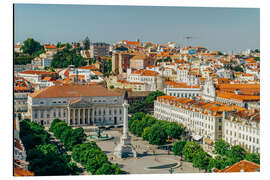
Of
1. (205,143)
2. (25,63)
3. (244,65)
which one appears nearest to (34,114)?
(205,143)

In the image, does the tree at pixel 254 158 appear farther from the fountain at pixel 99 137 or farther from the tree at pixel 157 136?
the fountain at pixel 99 137

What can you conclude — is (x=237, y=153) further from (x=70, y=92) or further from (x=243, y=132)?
(x=70, y=92)

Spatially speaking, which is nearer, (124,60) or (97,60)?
(124,60)

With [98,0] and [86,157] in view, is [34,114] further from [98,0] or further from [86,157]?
[98,0]

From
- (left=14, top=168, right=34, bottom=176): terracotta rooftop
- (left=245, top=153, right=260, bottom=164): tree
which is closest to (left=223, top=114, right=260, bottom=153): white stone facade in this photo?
(left=245, top=153, right=260, bottom=164): tree

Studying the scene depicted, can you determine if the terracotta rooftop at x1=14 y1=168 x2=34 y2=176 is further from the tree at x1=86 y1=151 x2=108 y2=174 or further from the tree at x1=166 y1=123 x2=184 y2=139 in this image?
the tree at x1=166 y1=123 x2=184 y2=139

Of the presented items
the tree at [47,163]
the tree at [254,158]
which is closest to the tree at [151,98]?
the tree at [254,158]

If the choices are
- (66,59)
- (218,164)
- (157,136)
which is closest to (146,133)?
(157,136)
